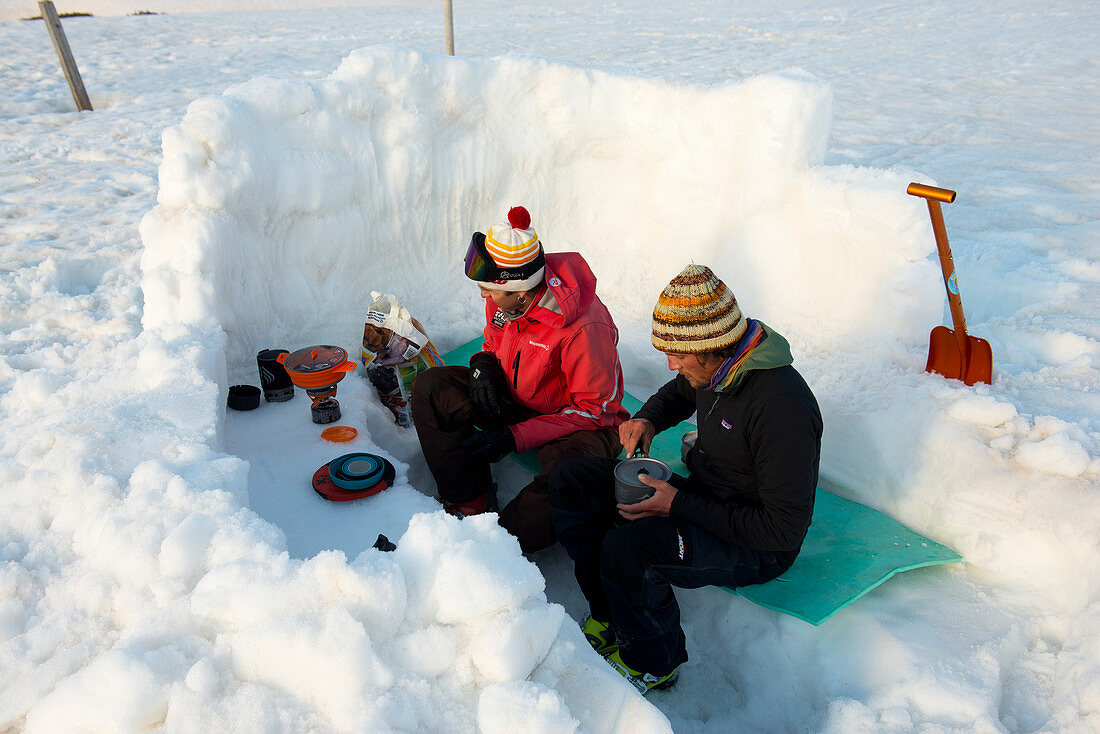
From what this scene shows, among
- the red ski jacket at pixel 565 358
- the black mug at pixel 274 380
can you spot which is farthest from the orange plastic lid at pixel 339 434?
the red ski jacket at pixel 565 358

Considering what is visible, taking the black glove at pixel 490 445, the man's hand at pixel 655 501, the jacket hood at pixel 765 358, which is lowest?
the black glove at pixel 490 445

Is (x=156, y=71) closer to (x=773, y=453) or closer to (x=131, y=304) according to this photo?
(x=131, y=304)

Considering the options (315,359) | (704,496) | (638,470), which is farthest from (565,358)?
(315,359)

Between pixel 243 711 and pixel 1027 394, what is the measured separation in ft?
9.63

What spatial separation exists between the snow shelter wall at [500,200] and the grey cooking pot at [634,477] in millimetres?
1594

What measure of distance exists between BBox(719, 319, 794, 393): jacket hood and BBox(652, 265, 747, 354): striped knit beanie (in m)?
0.07

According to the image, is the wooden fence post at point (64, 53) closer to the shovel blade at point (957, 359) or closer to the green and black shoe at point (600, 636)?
the green and black shoe at point (600, 636)

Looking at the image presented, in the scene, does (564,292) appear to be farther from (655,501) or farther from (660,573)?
(660,573)

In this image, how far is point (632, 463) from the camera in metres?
2.06

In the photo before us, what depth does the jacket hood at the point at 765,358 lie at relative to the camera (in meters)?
1.80

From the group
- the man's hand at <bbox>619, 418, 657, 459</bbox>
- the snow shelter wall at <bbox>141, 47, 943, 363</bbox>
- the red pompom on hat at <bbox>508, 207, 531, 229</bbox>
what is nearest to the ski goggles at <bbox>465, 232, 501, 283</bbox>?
the red pompom on hat at <bbox>508, 207, 531, 229</bbox>

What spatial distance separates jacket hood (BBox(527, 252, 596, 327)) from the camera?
254 cm

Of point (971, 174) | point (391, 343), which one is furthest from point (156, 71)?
point (971, 174)

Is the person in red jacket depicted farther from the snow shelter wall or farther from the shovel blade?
the shovel blade
